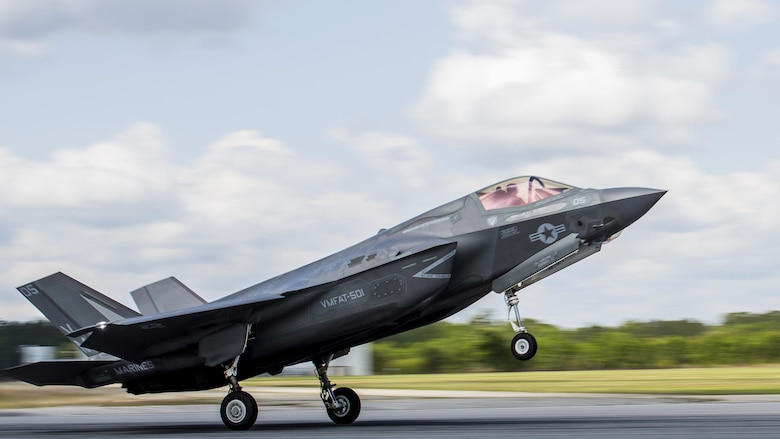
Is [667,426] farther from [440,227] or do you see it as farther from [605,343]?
[605,343]

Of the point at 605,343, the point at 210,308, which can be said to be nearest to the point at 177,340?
the point at 210,308

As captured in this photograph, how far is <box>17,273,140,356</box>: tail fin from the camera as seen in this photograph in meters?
19.2

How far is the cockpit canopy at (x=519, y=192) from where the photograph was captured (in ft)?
53.6

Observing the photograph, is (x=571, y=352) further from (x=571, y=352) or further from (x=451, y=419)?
(x=451, y=419)

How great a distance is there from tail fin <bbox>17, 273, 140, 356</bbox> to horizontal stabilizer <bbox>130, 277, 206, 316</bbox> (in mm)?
996

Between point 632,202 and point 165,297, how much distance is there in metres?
9.81

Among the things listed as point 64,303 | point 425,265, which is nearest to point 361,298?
point 425,265

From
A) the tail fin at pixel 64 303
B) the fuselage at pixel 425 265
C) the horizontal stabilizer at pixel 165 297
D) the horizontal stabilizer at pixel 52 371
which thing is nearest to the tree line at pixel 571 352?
the horizontal stabilizer at pixel 165 297

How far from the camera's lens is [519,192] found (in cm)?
1648

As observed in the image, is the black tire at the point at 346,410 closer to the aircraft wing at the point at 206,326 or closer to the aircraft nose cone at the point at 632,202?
the aircraft wing at the point at 206,326

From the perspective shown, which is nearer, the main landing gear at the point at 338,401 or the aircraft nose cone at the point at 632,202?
the aircraft nose cone at the point at 632,202

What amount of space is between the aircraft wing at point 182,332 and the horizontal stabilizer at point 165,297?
221 cm

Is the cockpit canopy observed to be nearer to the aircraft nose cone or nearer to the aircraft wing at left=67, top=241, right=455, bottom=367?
the aircraft nose cone

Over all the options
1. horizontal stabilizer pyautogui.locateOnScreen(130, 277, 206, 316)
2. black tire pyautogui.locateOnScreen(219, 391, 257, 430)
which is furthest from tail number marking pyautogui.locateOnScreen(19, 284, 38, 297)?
black tire pyautogui.locateOnScreen(219, 391, 257, 430)
